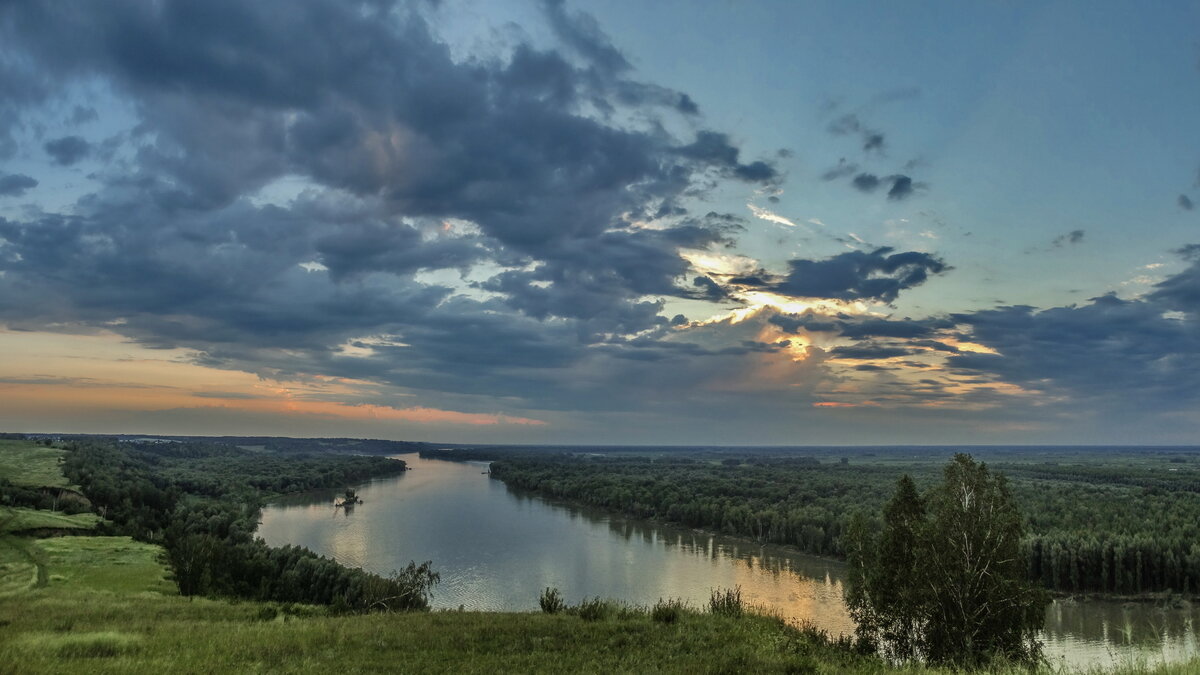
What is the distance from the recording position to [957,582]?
97.0ft

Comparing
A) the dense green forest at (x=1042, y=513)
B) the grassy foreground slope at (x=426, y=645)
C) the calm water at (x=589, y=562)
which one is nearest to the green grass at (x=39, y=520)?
the calm water at (x=589, y=562)

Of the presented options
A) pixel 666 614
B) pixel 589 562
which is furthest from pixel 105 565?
pixel 666 614

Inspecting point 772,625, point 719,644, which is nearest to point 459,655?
point 719,644

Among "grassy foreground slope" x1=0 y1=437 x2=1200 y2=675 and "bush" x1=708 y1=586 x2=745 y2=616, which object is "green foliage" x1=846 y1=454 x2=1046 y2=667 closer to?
"bush" x1=708 y1=586 x2=745 y2=616

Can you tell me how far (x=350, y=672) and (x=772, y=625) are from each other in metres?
9.88

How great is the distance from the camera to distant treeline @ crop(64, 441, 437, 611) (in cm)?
4412

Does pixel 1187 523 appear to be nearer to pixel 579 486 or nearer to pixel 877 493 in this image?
pixel 877 493

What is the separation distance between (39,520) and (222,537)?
17040mm

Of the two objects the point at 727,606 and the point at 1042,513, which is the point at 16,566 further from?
the point at 1042,513

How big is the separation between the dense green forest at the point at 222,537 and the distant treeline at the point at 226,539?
0.28ft

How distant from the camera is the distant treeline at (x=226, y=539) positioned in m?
44.1

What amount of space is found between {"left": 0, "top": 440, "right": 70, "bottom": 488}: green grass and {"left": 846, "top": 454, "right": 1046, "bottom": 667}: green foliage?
105840 mm

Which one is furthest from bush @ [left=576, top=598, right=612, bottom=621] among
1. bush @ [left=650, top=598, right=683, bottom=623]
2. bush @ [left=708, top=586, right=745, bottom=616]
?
bush @ [left=708, top=586, right=745, bottom=616]

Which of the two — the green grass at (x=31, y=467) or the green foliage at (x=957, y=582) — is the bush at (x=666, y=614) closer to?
the green foliage at (x=957, y=582)
